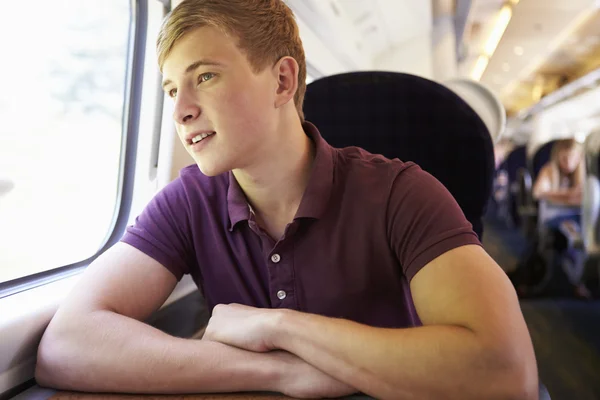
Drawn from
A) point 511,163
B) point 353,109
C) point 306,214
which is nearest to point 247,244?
point 306,214

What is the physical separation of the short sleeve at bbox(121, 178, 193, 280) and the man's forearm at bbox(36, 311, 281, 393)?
0.21m

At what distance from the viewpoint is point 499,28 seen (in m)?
7.23

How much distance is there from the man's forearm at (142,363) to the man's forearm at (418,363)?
0.34 feet

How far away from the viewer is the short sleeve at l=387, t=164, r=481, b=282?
894 millimetres

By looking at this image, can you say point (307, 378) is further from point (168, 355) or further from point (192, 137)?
point (192, 137)

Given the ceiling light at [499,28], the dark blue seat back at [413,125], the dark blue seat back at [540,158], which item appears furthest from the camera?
the ceiling light at [499,28]

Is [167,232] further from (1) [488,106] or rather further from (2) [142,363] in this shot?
(1) [488,106]

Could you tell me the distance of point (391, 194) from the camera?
39.7 inches

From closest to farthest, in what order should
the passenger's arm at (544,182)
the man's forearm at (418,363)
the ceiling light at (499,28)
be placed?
the man's forearm at (418,363) < the passenger's arm at (544,182) < the ceiling light at (499,28)

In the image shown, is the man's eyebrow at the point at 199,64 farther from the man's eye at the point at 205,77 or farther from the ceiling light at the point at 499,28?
the ceiling light at the point at 499,28

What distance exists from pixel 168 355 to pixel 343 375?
0.98 ft

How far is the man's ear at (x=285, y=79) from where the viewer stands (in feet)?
3.46

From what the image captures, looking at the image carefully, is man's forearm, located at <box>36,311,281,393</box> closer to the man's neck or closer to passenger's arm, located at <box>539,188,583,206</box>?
the man's neck

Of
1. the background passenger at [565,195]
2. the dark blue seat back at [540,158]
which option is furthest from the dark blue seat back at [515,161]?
the background passenger at [565,195]
